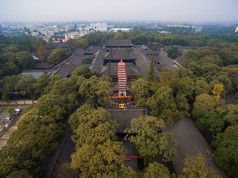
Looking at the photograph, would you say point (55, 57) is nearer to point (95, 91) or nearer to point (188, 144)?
point (95, 91)

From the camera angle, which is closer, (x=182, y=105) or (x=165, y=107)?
(x=165, y=107)

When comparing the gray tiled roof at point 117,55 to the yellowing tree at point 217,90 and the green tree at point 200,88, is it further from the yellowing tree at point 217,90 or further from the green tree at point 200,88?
the yellowing tree at point 217,90

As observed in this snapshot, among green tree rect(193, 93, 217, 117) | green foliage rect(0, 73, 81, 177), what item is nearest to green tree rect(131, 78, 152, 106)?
green tree rect(193, 93, 217, 117)

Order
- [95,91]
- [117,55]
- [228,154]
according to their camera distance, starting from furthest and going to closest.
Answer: [117,55], [95,91], [228,154]

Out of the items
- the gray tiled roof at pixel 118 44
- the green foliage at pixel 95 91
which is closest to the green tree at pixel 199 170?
the green foliage at pixel 95 91

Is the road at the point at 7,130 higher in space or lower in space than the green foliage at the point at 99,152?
lower

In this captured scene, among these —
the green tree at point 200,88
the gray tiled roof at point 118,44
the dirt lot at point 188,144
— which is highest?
the gray tiled roof at point 118,44

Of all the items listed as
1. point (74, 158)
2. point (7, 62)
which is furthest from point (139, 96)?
point (7, 62)

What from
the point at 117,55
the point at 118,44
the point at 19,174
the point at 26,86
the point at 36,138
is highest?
the point at 118,44

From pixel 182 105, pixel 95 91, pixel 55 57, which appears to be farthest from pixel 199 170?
pixel 55 57
